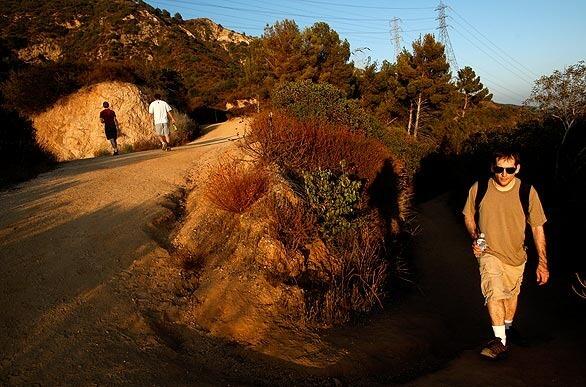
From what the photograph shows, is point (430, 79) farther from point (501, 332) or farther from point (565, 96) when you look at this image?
point (501, 332)

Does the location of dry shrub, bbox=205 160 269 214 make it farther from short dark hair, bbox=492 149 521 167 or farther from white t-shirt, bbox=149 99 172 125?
white t-shirt, bbox=149 99 172 125

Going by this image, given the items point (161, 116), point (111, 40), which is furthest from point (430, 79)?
point (111, 40)

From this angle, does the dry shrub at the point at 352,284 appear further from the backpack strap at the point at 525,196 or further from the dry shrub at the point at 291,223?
the backpack strap at the point at 525,196

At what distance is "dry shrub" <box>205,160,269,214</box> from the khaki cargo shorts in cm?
350

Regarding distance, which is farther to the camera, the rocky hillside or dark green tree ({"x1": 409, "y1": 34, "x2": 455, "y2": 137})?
the rocky hillside

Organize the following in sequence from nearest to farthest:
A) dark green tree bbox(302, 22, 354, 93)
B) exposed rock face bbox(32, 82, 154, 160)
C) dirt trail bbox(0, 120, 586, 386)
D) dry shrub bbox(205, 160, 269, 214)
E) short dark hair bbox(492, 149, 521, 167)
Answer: dirt trail bbox(0, 120, 586, 386) < short dark hair bbox(492, 149, 521, 167) < dry shrub bbox(205, 160, 269, 214) < exposed rock face bbox(32, 82, 154, 160) < dark green tree bbox(302, 22, 354, 93)

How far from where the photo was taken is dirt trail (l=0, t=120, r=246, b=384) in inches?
143

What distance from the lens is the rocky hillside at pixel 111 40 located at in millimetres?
41031

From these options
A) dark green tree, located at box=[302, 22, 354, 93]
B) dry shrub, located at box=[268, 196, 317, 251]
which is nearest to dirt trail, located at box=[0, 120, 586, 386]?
dry shrub, located at box=[268, 196, 317, 251]

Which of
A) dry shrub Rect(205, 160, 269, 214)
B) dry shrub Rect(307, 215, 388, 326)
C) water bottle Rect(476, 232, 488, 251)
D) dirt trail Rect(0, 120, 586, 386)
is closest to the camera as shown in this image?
dirt trail Rect(0, 120, 586, 386)

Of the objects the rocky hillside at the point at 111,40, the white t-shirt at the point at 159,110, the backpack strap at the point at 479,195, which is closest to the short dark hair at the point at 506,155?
the backpack strap at the point at 479,195

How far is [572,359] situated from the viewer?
169 inches

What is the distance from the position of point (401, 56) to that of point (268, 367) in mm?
27573

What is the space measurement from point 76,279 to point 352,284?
3.57 meters
